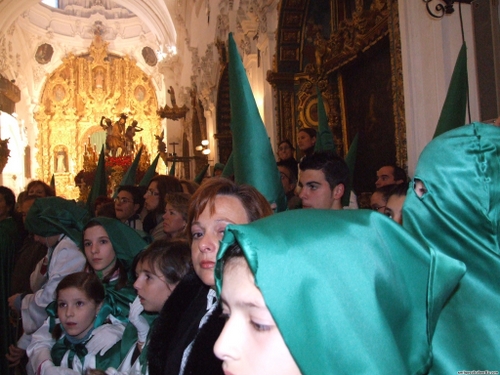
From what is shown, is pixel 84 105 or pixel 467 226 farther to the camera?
pixel 84 105

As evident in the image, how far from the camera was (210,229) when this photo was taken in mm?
1737

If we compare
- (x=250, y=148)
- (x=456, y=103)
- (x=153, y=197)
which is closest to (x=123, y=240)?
(x=250, y=148)

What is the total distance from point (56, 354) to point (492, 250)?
2.35 metres

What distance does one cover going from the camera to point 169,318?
72.1 inches

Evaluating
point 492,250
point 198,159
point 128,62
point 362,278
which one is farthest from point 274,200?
point 128,62

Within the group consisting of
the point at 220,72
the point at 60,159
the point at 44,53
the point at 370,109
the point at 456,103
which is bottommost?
the point at 456,103

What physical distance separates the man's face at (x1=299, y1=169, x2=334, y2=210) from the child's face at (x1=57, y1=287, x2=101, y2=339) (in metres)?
1.32

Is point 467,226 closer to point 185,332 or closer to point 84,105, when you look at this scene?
point 185,332

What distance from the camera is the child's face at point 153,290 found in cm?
221

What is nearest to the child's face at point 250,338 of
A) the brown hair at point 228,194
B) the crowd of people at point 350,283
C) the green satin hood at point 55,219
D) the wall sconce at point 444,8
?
the crowd of people at point 350,283

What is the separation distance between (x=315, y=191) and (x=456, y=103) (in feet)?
3.08

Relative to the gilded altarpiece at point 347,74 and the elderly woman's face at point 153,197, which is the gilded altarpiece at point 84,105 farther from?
the elderly woman's face at point 153,197

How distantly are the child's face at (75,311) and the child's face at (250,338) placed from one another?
194cm

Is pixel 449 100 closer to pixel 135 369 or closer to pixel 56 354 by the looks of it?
pixel 135 369
